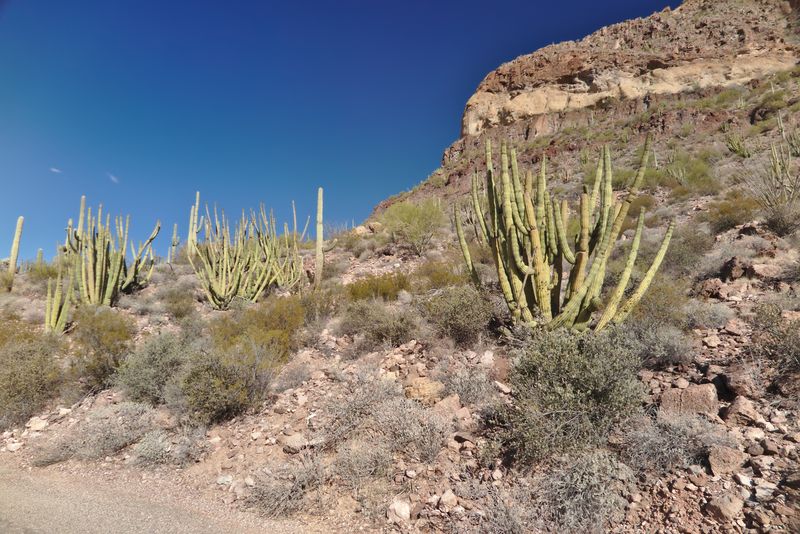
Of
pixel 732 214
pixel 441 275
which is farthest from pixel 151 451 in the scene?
pixel 732 214

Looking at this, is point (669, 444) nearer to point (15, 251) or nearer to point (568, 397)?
point (568, 397)

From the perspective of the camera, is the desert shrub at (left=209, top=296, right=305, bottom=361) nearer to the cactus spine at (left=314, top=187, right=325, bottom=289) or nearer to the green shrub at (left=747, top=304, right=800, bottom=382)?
the cactus spine at (left=314, top=187, right=325, bottom=289)

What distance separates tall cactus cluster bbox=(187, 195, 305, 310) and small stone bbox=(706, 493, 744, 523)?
965cm

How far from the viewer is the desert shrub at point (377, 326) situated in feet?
19.5

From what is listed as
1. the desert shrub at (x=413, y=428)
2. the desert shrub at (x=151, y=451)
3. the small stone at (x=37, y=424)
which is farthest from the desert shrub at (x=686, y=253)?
the small stone at (x=37, y=424)

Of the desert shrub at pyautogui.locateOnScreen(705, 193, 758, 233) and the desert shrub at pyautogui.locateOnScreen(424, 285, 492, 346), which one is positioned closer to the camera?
the desert shrub at pyautogui.locateOnScreen(424, 285, 492, 346)

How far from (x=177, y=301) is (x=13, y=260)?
916 centimetres

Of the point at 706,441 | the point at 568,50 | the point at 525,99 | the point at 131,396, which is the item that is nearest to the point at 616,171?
the point at 706,441

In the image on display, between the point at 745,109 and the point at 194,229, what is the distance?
1121 inches

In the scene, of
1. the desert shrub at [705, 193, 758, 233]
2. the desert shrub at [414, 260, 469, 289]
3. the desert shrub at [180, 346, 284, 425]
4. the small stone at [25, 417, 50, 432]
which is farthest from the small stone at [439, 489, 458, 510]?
the desert shrub at [705, 193, 758, 233]

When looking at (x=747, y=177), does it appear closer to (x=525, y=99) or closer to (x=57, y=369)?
(x=57, y=369)

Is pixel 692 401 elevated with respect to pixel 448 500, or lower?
elevated

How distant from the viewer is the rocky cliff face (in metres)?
30.5

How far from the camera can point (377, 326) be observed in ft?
20.0
